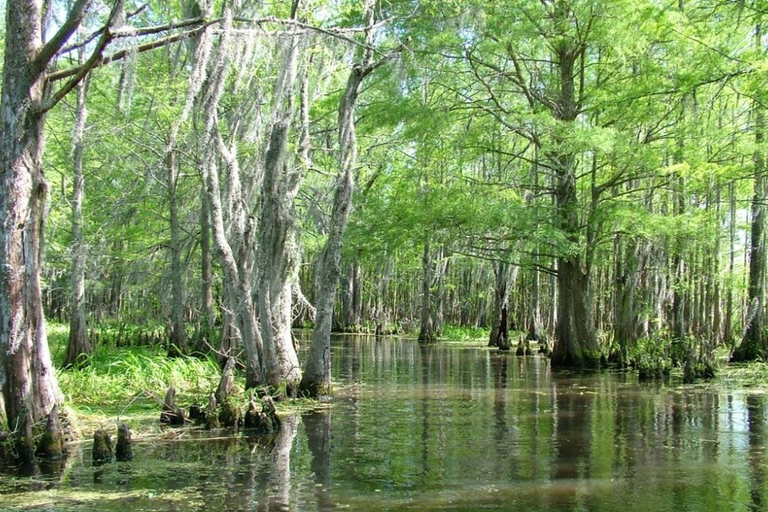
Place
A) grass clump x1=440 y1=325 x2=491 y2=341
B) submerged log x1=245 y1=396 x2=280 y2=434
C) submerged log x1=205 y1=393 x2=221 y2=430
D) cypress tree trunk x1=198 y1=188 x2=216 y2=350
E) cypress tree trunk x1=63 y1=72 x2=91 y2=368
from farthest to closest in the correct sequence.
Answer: grass clump x1=440 y1=325 x2=491 y2=341, cypress tree trunk x1=198 y1=188 x2=216 y2=350, cypress tree trunk x1=63 y1=72 x2=91 y2=368, submerged log x1=205 y1=393 x2=221 y2=430, submerged log x1=245 y1=396 x2=280 y2=434

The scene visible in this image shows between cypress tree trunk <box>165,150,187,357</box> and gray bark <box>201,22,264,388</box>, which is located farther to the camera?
cypress tree trunk <box>165,150,187,357</box>

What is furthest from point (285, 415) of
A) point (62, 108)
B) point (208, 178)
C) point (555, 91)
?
point (555, 91)

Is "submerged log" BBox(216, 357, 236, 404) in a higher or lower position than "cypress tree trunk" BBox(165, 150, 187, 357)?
lower

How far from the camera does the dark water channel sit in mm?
6422

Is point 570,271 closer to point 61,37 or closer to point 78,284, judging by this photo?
point 78,284

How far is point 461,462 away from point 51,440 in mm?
4492

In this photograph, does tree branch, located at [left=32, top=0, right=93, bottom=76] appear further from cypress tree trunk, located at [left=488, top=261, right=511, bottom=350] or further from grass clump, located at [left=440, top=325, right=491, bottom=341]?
grass clump, located at [left=440, top=325, right=491, bottom=341]

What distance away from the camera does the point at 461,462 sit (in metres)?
8.05

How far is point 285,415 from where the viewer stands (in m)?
11.0

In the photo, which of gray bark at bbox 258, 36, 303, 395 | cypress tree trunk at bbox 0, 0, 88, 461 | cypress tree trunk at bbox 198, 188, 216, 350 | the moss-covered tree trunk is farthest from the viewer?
the moss-covered tree trunk

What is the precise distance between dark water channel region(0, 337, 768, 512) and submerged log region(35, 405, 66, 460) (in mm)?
307

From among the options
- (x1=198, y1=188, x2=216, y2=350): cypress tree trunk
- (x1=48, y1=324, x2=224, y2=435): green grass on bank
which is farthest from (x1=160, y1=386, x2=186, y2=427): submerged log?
(x1=198, y1=188, x2=216, y2=350): cypress tree trunk

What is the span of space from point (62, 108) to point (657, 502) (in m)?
16.2

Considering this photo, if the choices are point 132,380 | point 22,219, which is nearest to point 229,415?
point 132,380
